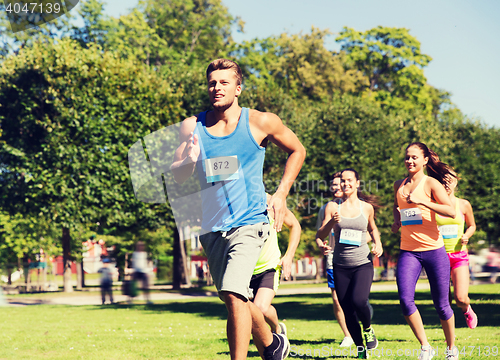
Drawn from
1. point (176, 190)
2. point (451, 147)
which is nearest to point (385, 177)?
point (451, 147)

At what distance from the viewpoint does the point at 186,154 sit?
4055 millimetres

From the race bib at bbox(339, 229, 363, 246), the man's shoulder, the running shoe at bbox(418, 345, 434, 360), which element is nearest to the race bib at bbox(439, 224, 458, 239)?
the race bib at bbox(339, 229, 363, 246)

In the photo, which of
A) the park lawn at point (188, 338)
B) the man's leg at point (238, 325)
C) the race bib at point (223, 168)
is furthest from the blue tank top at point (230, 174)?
the park lawn at point (188, 338)

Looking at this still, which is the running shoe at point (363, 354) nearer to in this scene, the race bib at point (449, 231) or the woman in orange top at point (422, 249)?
the woman in orange top at point (422, 249)

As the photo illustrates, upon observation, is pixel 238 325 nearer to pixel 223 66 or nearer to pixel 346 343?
pixel 223 66

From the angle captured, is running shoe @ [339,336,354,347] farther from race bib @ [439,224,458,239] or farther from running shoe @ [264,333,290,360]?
running shoe @ [264,333,290,360]

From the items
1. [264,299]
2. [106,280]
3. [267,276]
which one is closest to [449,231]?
[267,276]

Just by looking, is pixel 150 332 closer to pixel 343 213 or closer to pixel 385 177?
pixel 343 213

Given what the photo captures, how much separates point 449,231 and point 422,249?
2512 mm

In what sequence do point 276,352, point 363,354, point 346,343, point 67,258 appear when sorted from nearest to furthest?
point 276,352, point 363,354, point 346,343, point 67,258

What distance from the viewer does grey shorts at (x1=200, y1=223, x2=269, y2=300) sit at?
389 centimetres

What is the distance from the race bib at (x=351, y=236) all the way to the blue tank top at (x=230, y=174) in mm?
2750

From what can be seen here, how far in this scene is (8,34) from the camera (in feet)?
94.0

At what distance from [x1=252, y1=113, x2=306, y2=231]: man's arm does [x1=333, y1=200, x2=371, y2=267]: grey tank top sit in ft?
8.38
